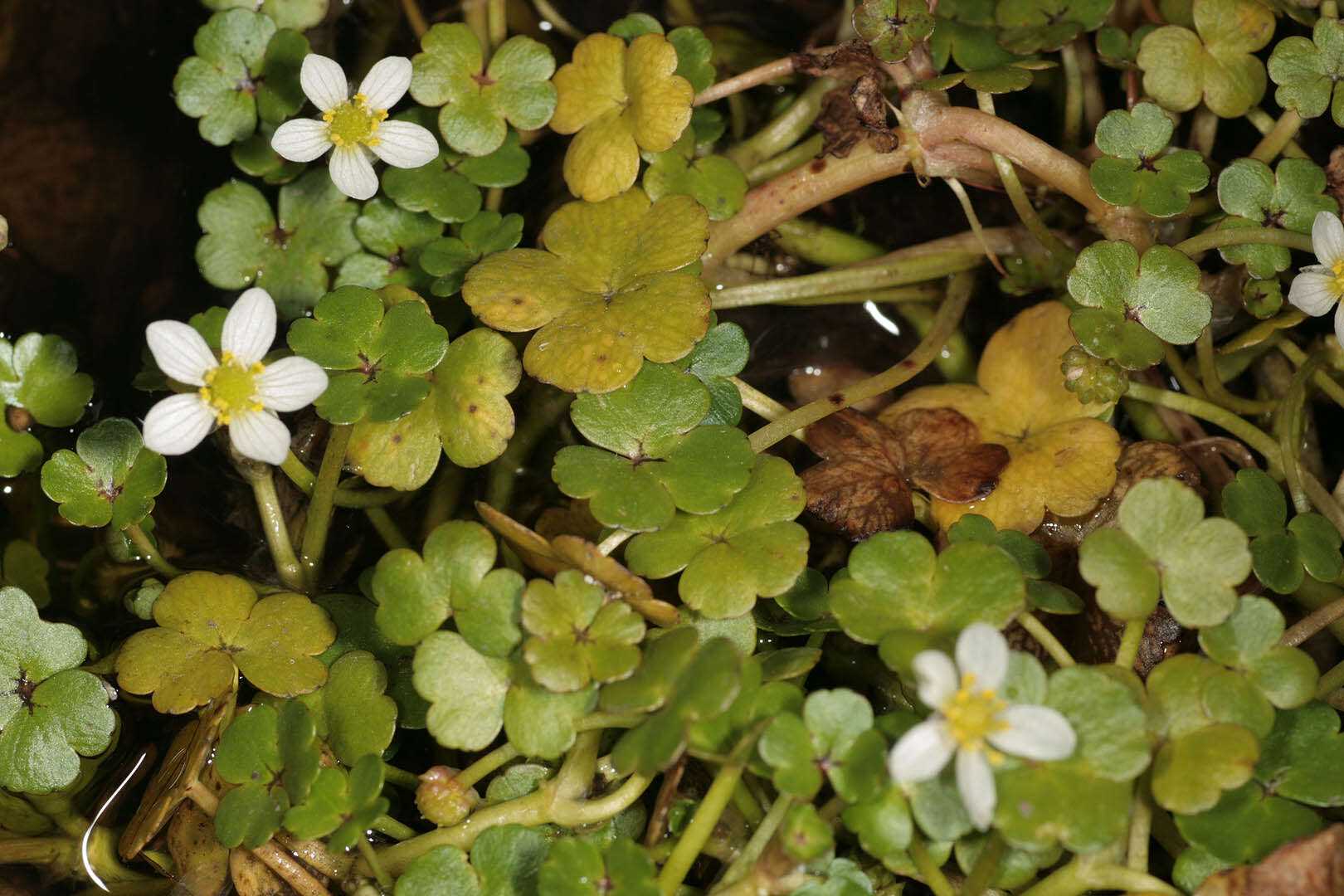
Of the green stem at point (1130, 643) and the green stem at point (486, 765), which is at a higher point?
the green stem at point (1130, 643)

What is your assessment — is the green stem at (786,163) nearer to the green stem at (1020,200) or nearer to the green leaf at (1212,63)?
the green stem at (1020,200)

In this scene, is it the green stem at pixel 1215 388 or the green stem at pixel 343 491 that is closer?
the green stem at pixel 343 491

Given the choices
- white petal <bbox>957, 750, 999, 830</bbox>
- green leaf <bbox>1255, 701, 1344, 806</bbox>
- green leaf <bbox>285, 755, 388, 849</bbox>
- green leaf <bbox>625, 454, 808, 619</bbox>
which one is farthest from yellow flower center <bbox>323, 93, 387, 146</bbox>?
green leaf <bbox>1255, 701, 1344, 806</bbox>

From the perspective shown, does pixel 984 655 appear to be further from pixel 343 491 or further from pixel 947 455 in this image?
pixel 343 491

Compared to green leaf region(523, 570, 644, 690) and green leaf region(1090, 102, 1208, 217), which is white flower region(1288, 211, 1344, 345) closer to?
green leaf region(1090, 102, 1208, 217)

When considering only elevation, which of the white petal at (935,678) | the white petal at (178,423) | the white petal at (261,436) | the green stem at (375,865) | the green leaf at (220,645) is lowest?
the green stem at (375,865)

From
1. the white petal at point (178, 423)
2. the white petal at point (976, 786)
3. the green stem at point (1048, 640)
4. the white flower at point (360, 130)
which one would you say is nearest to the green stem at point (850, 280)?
the white flower at point (360, 130)
